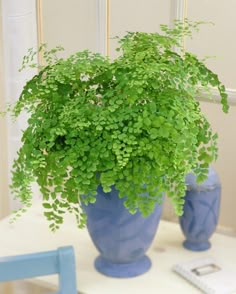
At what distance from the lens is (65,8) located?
1.74 meters

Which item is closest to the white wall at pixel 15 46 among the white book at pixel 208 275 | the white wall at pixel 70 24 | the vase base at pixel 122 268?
the white wall at pixel 70 24

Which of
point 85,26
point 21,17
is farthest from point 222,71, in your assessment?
point 21,17

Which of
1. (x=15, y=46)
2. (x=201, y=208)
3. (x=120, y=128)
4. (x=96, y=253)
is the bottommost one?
(x=96, y=253)

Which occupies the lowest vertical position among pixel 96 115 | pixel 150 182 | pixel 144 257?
pixel 144 257

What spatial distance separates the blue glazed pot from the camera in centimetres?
121

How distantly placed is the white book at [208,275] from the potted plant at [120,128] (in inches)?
7.0

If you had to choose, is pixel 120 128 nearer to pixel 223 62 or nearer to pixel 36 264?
pixel 36 264

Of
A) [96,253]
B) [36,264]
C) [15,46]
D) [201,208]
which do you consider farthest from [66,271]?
[15,46]

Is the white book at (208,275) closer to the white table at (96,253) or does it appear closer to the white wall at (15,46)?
the white table at (96,253)

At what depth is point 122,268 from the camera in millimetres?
1268

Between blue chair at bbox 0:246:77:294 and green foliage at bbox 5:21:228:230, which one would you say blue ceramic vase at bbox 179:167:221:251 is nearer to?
green foliage at bbox 5:21:228:230

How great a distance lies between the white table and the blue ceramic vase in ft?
0.16

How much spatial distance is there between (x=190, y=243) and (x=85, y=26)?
2.37 feet

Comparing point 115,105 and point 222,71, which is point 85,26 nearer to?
point 222,71
